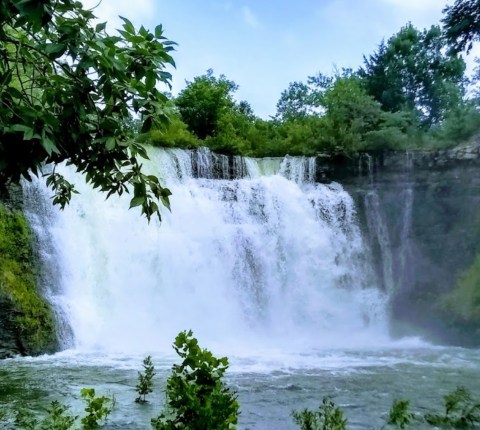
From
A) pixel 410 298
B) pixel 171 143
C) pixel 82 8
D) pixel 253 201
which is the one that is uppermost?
pixel 171 143

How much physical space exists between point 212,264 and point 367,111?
11409 millimetres

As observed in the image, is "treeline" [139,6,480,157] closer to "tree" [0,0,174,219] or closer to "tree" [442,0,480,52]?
"tree" [442,0,480,52]

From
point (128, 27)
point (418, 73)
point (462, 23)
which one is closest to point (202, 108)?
point (462, 23)

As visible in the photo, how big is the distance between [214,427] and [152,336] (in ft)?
38.7

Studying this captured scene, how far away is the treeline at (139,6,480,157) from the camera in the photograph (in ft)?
67.1

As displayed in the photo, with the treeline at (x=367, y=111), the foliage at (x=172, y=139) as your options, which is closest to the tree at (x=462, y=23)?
the treeline at (x=367, y=111)

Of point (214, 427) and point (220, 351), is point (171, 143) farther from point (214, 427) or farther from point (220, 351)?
point (214, 427)

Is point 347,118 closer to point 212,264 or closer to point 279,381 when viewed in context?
point 212,264

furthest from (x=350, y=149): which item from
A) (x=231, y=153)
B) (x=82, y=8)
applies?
(x=82, y=8)

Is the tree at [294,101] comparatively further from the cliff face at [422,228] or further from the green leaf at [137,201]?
the green leaf at [137,201]

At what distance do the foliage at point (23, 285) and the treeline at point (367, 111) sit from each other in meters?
4.30

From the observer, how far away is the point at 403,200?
20.0 meters

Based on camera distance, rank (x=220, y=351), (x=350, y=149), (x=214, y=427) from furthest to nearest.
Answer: (x=350, y=149), (x=220, y=351), (x=214, y=427)

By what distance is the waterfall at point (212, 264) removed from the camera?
1454cm
